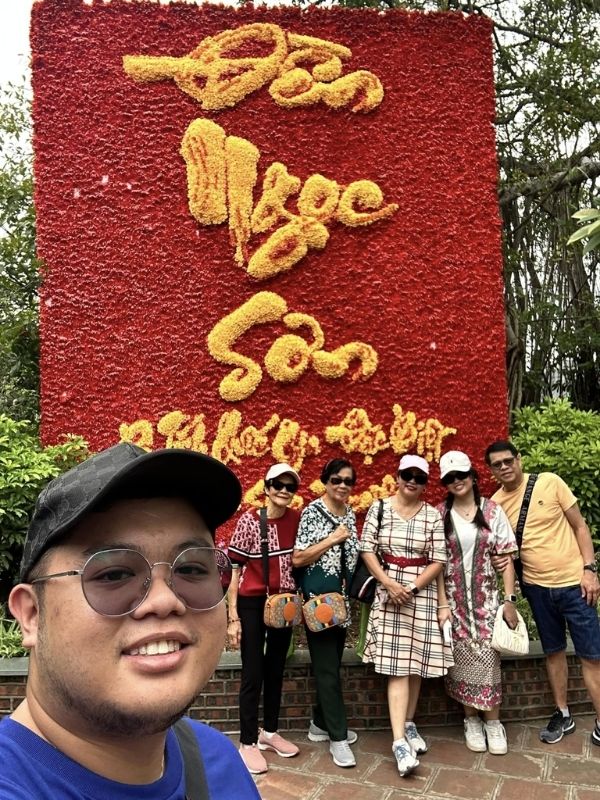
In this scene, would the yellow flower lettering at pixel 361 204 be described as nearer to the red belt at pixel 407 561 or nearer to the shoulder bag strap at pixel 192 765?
the red belt at pixel 407 561

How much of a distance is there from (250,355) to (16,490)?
210cm

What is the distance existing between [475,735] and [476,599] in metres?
0.72

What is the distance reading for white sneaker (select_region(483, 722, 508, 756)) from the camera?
3.65 metres

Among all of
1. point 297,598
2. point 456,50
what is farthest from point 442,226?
point 297,598

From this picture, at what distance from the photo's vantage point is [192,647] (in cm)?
91

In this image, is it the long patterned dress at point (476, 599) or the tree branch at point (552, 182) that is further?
the tree branch at point (552, 182)

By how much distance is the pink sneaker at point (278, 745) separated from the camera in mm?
3610

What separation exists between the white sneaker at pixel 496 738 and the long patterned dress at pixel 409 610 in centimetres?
45

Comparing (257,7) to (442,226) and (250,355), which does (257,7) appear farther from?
(250,355)

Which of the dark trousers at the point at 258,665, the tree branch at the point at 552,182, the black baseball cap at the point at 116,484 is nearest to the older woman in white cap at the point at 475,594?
the dark trousers at the point at 258,665

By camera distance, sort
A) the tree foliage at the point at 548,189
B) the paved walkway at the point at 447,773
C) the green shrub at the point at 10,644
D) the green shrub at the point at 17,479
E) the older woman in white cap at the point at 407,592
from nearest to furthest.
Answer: the paved walkway at the point at 447,773, the older woman in white cap at the point at 407,592, the green shrub at the point at 10,644, the green shrub at the point at 17,479, the tree foliage at the point at 548,189

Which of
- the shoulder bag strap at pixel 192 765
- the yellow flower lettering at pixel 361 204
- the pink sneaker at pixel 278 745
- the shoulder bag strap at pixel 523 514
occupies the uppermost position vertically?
the yellow flower lettering at pixel 361 204

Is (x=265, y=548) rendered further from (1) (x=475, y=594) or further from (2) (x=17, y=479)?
(2) (x=17, y=479)

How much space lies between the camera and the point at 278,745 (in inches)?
143
